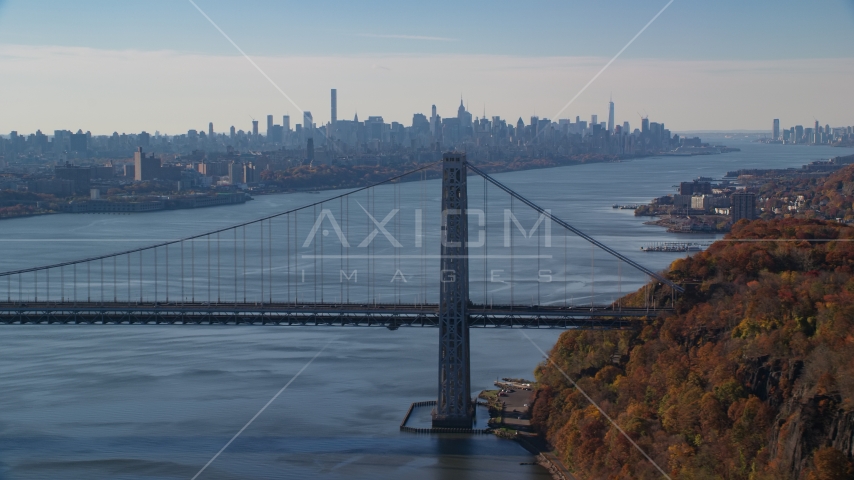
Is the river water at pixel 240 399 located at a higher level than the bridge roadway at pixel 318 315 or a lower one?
lower

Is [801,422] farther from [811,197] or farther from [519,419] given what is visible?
[811,197]

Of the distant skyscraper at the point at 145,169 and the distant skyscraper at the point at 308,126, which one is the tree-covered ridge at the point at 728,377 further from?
the distant skyscraper at the point at 308,126

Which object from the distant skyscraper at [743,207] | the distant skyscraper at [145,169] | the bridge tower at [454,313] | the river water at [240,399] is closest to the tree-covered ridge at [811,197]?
the distant skyscraper at [743,207]

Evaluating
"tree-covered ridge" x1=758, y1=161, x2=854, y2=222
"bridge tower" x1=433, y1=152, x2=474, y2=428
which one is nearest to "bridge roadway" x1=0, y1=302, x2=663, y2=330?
"bridge tower" x1=433, y1=152, x2=474, y2=428

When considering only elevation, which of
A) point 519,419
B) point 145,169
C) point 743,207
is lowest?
point 519,419

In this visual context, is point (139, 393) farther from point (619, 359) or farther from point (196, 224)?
point (196, 224)

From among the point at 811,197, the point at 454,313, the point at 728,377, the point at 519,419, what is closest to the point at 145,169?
the point at 811,197

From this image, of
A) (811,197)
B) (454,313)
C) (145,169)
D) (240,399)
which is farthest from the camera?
(145,169)
